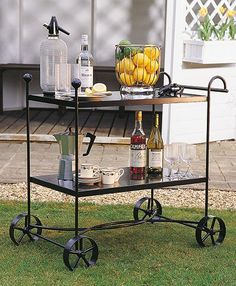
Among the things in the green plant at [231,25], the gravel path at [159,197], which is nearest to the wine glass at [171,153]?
the gravel path at [159,197]

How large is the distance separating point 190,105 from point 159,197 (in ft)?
6.13

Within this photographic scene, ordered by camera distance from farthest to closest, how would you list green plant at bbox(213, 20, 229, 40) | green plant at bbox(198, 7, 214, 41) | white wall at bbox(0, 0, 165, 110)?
white wall at bbox(0, 0, 165, 110), green plant at bbox(213, 20, 229, 40), green plant at bbox(198, 7, 214, 41)

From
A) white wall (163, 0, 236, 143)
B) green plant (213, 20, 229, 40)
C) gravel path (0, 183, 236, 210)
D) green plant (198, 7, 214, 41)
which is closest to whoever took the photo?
gravel path (0, 183, 236, 210)

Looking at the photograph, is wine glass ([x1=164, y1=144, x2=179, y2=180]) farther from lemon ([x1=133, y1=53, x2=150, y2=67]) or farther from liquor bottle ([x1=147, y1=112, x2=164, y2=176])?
lemon ([x1=133, y1=53, x2=150, y2=67])

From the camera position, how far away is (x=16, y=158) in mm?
6441

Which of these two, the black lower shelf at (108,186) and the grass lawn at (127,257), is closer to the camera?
the grass lawn at (127,257)

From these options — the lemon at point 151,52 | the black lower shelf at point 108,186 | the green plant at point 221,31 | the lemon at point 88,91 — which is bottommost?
the black lower shelf at point 108,186

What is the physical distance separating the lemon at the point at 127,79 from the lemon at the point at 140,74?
21 mm

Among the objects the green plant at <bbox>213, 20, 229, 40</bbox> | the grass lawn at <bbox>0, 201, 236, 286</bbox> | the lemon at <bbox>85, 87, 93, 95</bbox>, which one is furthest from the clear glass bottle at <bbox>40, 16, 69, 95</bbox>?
the green plant at <bbox>213, 20, 229, 40</bbox>

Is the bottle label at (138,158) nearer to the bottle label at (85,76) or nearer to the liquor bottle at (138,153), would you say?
the liquor bottle at (138,153)

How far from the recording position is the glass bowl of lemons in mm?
3994

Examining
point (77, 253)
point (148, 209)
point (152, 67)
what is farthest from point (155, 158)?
point (77, 253)

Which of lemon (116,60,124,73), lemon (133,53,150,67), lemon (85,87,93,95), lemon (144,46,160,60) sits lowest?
lemon (85,87,93,95)

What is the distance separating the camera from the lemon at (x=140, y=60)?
398 cm
